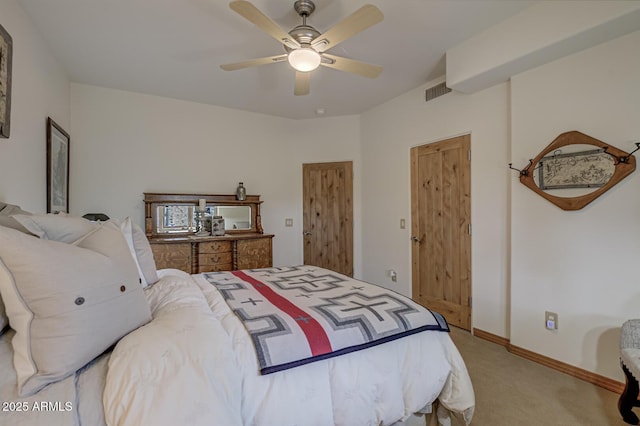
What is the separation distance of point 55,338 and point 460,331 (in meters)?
3.20

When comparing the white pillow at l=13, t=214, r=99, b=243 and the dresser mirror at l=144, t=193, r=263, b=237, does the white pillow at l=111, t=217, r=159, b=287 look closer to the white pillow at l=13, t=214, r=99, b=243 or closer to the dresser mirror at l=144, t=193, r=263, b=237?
the white pillow at l=13, t=214, r=99, b=243

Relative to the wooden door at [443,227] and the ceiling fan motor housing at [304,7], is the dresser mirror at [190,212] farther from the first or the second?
the ceiling fan motor housing at [304,7]

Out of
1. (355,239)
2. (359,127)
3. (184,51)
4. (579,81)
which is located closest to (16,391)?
(184,51)

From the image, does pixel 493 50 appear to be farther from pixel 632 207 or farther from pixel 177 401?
pixel 177 401

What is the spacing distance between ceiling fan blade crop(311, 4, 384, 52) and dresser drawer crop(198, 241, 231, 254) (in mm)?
2407

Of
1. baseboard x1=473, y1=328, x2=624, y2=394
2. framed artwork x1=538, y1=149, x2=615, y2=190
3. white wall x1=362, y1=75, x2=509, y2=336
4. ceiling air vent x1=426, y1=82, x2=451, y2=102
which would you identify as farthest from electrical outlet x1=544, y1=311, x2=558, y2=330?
ceiling air vent x1=426, y1=82, x2=451, y2=102

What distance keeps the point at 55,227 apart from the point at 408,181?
3303 millimetres

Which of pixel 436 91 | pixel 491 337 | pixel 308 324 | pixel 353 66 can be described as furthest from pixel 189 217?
pixel 491 337

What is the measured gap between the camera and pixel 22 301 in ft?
2.64

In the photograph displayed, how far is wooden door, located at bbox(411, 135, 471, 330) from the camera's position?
2998 millimetres

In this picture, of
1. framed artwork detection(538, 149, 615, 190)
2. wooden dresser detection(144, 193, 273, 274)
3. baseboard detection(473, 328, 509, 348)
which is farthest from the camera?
wooden dresser detection(144, 193, 273, 274)

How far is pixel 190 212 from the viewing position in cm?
376

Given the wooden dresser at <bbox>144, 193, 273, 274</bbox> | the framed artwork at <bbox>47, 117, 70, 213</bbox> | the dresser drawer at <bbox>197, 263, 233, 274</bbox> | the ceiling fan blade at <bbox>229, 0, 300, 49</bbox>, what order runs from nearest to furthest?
1. the ceiling fan blade at <bbox>229, 0, 300, 49</bbox>
2. the framed artwork at <bbox>47, 117, 70, 213</bbox>
3. the wooden dresser at <bbox>144, 193, 273, 274</bbox>
4. the dresser drawer at <bbox>197, 263, 233, 274</bbox>

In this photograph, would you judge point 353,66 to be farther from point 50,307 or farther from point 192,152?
point 192,152
